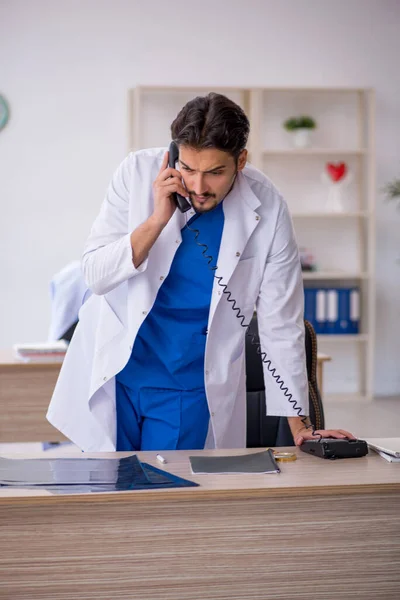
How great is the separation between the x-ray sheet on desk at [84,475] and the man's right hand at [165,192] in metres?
0.56

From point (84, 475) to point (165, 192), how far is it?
685 mm

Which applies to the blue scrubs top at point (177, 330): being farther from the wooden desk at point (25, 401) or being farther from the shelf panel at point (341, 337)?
the shelf panel at point (341, 337)

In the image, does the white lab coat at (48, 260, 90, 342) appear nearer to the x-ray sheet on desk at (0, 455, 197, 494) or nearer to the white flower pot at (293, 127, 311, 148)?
the x-ray sheet on desk at (0, 455, 197, 494)

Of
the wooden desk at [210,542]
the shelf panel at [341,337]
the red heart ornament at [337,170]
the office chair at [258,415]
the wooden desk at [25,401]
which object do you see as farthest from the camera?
the red heart ornament at [337,170]

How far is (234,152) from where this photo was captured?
1.91 metres

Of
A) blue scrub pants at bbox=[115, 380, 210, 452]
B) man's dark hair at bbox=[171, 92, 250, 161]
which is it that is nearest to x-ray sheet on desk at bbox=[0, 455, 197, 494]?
blue scrub pants at bbox=[115, 380, 210, 452]

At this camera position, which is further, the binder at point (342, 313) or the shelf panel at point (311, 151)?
the binder at point (342, 313)

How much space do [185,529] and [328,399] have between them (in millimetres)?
4965

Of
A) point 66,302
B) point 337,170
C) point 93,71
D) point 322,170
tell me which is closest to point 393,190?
point 337,170

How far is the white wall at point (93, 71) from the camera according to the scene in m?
6.25

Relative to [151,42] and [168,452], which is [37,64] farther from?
[168,452]

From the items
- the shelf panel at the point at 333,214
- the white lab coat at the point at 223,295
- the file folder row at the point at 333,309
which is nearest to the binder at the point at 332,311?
the file folder row at the point at 333,309

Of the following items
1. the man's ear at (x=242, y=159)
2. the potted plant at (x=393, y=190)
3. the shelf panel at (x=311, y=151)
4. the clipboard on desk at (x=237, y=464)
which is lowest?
the clipboard on desk at (x=237, y=464)

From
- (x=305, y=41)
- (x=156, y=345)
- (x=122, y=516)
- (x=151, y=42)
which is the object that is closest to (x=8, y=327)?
(x=151, y=42)
